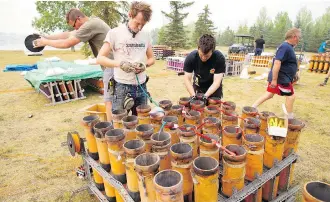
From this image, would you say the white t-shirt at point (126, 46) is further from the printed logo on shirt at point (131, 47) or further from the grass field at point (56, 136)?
the grass field at point (56, 136)

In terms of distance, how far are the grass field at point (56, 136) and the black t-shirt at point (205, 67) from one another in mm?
2131

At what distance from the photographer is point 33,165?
12.6 ft

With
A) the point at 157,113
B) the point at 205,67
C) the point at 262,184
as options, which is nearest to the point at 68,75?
the point at 205,67

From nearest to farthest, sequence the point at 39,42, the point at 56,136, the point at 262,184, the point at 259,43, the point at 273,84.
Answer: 1. the point at 262,184
2. the point at 39,42
3. the point at 273,84
4. the point at 56,136
5. the point at 259,43

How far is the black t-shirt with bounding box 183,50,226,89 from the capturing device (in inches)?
131

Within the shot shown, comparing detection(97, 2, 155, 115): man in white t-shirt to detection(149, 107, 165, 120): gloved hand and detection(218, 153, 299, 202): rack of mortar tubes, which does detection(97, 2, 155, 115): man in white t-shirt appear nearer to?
detection(149, 107, 165, 120): gloved hand

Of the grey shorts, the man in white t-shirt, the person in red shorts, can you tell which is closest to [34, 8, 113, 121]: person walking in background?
the grey shorts

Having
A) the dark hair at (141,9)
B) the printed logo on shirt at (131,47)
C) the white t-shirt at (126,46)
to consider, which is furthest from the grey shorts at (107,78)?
the dark hair at (141,9)

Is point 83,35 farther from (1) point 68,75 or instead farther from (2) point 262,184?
(1) point 68,75

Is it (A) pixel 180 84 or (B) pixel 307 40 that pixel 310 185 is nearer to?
(A) pixel 180 84

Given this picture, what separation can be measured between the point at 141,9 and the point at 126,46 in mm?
540

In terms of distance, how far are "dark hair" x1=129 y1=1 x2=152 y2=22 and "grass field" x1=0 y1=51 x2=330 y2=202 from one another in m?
2.67

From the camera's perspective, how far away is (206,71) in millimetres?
3461

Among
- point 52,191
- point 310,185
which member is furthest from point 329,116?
point 52,191
